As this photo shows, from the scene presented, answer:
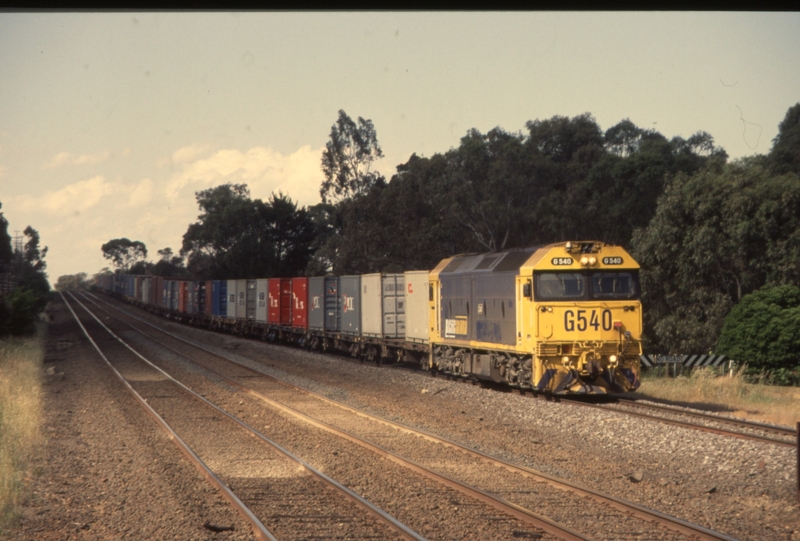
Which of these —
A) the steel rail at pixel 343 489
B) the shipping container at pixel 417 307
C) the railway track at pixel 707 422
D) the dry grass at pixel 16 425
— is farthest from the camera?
the shipping container at pixel 417 307

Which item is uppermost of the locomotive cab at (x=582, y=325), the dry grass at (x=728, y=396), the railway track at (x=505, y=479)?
the locomotive cab at (x=582, y=325)

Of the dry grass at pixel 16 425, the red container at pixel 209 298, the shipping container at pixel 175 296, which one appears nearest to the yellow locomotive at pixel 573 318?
the dry grass at pixel 16 425

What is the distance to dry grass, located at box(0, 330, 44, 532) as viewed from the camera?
33.9 ft

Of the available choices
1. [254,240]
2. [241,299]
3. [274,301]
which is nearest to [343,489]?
[274,301]

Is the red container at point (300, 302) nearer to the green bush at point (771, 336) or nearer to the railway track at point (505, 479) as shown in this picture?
the railway track at point (505, 479)

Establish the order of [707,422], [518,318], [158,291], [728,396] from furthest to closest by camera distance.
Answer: [158,291], [728,396], [518,318], [707,422]

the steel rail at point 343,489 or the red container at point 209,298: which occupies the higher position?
the red container at point 209,298

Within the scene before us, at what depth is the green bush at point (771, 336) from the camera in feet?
96.2

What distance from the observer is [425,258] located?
52.6 m

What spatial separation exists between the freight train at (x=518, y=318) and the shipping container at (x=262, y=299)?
12.4 m

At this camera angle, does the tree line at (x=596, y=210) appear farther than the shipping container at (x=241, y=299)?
No

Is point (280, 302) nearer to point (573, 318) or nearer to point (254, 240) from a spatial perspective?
point (573, 318)

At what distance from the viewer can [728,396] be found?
71.2 ft

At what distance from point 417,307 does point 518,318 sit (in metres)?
8.67
